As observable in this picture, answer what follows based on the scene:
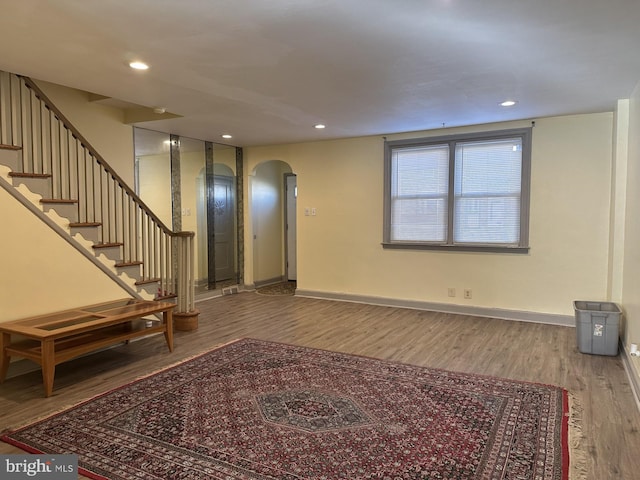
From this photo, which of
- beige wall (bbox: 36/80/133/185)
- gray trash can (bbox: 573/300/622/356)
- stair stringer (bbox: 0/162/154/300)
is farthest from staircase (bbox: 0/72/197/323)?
gray trash can (bbox: 573/300/622/356)

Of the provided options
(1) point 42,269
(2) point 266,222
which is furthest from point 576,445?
(2) point 266,222

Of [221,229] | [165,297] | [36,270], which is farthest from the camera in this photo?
[221,229]

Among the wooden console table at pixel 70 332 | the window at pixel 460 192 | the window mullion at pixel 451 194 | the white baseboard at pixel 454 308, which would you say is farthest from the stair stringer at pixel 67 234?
the window mullion at pixel 451 194

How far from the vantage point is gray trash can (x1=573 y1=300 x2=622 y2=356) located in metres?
3.96

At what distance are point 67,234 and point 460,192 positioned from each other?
458 cm

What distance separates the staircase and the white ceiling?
600mm

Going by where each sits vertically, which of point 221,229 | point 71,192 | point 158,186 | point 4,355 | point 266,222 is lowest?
point 4,355

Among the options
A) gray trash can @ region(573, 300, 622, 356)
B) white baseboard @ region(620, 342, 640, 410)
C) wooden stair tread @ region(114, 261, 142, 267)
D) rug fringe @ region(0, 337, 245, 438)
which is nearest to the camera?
rug fringe @ region(0, 337, 245, 438)

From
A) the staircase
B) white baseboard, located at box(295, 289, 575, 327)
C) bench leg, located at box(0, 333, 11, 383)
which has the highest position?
the staircase

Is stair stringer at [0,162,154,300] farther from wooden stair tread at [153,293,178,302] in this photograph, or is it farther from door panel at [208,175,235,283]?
door panel at [208,175,235,283]

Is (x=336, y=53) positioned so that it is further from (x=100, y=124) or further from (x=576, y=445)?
(x=100, y=124)

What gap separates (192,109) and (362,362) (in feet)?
10.6

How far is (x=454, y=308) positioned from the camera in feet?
18.8

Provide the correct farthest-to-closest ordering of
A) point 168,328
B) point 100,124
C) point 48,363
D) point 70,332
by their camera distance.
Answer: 1. point 100,124
2. point 168,328
3. point 70,332
4. point 48,363
